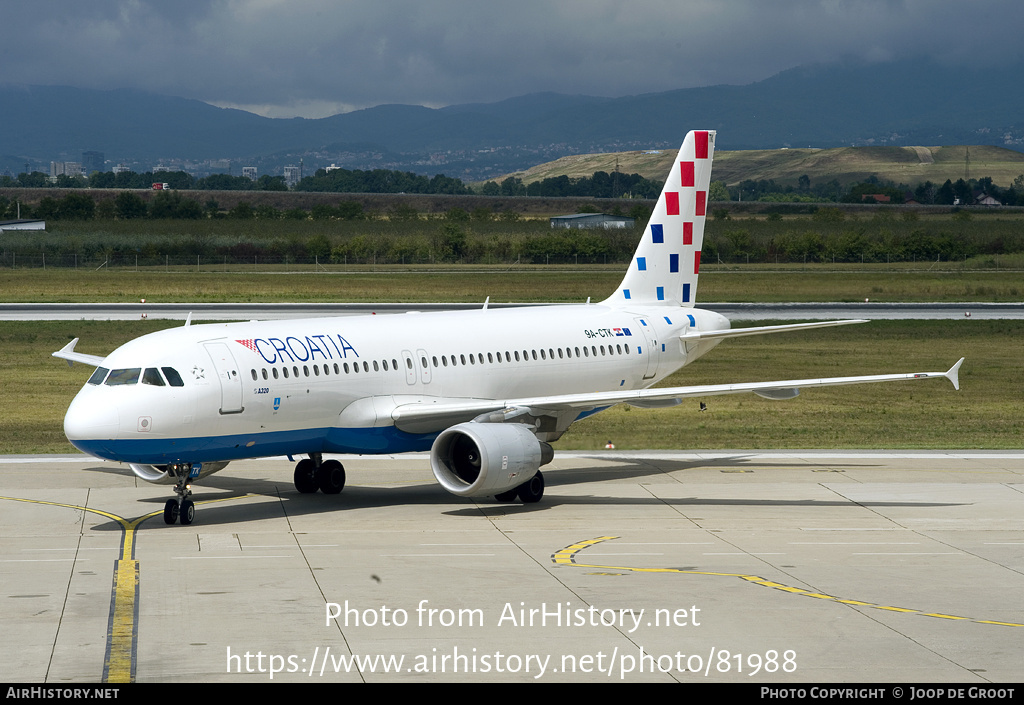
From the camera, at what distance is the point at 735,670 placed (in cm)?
1588

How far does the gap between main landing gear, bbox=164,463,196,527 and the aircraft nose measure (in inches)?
80.7

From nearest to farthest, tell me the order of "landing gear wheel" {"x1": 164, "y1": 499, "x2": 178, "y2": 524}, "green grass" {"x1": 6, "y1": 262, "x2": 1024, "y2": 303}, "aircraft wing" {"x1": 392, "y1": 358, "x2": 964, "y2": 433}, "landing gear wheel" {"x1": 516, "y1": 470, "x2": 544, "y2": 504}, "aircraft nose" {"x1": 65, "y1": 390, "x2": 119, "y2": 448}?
"aircraft nose" {"x1": 65, "y1": 390, "x2": 119, "y2": 448}, "landing gear wheel" {"x1": 164, "y1": 499, "x2": 178, "y2": 524}, "aircraft wing" {"x1": 392, "y1": 358, "x2": 964, "y2": 433}, "landing gear wheel" {"x1": 516, "y1": 470, "x2": 544, "y2": 504}, "green grass" {"x1": 6, "y1": 262, "x2": 1024, "y2": 303}

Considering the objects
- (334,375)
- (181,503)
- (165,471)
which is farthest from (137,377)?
(334,375)

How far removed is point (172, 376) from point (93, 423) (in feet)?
6.08

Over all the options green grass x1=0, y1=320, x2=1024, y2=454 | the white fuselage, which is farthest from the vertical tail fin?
green grass x1=0, y1=320, x2=1024, y2=454

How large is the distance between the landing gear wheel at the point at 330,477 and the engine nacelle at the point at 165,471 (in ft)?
9.72

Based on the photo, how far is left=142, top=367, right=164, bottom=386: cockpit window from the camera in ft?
83.5

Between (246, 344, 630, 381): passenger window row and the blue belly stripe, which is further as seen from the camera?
(246, 344, 630, 381): passenger window row

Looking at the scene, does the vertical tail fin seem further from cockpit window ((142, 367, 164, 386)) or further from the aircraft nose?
the aircraft nose

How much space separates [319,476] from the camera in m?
30.4

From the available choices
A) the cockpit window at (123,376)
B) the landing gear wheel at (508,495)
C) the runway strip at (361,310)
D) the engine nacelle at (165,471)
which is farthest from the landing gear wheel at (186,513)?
the runway strip at (361,310)

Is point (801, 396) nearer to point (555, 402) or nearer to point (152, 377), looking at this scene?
point (555, 402)
